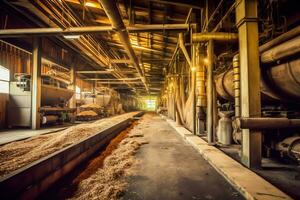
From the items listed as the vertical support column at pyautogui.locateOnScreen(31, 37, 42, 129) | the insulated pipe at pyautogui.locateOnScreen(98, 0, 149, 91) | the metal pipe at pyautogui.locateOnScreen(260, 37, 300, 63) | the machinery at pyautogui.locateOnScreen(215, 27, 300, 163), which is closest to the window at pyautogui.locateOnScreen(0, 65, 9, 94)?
the vertical support column at pyautogui.locateOnScreen(31, 37, 42, 129)

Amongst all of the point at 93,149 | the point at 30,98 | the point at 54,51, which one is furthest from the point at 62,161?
the point at 54,51

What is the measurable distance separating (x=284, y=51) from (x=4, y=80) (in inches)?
318

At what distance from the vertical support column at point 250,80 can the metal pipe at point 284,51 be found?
22 centimetres

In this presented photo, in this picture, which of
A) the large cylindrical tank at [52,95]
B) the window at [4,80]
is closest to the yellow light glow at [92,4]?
the large cylindrical tank at [52,95]

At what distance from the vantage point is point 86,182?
1.88 meters

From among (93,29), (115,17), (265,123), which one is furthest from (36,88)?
(265,123)

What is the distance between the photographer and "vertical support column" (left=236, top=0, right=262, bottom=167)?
2.25 meters

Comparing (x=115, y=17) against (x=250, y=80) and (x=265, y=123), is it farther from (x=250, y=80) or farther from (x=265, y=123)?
(x=265, y=123)

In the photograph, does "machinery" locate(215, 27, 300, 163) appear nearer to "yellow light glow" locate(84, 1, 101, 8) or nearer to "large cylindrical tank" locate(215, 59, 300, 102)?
"large cylindrical tank" locate(215, 59, 300, 102)

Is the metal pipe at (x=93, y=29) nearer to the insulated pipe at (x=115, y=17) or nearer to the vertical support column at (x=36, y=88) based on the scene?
the insulated pipe at (x=115, y=17)

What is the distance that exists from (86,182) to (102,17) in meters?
5.74

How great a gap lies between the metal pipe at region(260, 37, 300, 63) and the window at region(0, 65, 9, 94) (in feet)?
25.9

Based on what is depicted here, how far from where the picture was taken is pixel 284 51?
1772 mm

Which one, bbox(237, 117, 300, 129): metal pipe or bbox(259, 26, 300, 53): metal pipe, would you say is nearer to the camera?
bbox(259, 26, 300, 53): metal pipe
